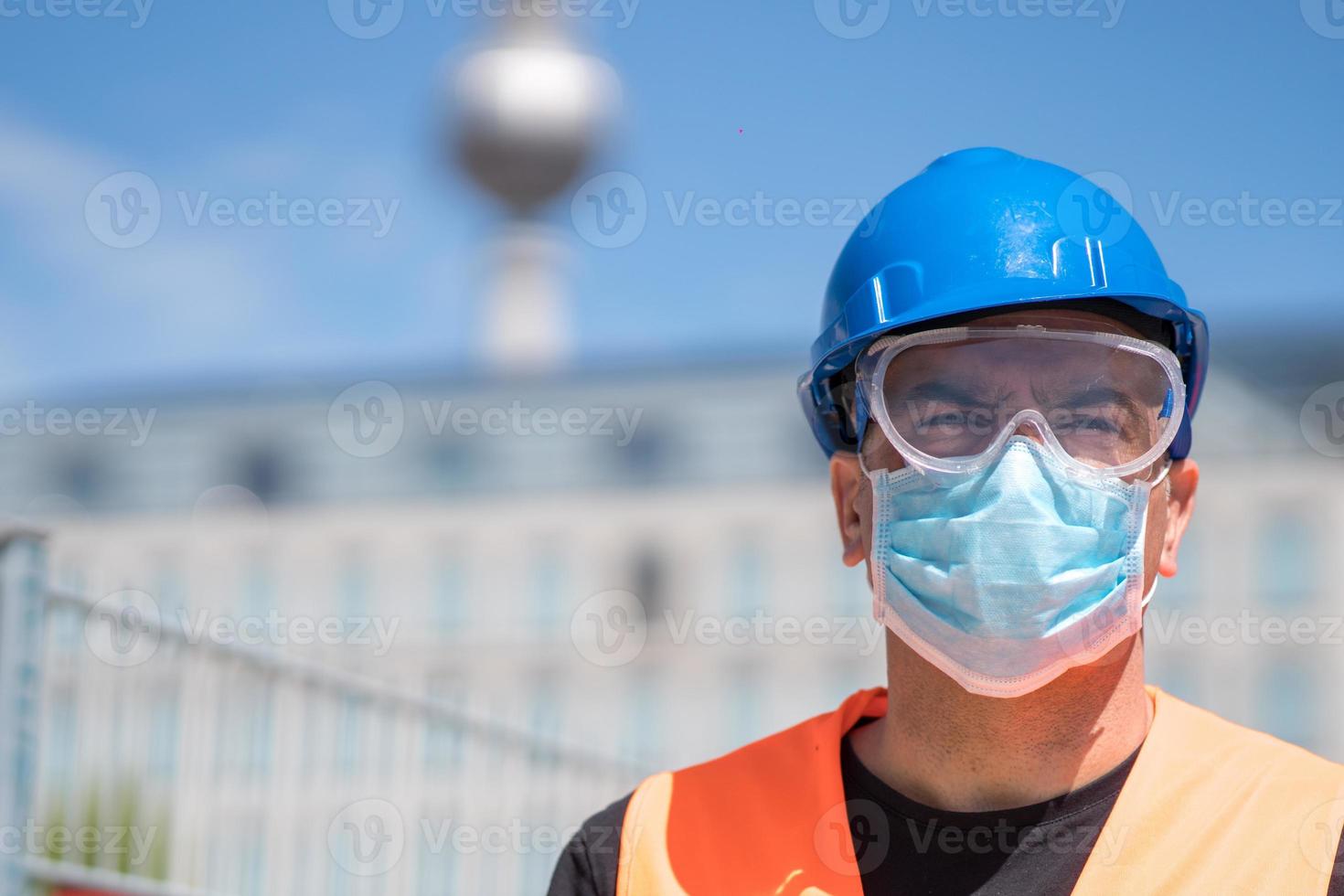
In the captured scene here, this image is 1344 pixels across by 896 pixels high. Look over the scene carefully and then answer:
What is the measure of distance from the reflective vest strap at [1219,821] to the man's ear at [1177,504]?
0.38 m

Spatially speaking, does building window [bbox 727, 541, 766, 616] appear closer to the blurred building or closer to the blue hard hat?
the blurred building

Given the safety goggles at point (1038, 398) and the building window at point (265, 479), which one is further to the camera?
the building window at point (265, 479)

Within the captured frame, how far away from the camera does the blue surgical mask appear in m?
2.63

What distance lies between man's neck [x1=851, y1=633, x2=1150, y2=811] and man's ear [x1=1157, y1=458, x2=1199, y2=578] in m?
0.26

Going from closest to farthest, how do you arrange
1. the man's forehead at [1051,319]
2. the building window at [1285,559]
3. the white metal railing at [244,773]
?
the man's forehead at [1051,319], the white metal railing at [244,773], the building window at [1285,559]

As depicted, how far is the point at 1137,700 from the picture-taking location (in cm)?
270

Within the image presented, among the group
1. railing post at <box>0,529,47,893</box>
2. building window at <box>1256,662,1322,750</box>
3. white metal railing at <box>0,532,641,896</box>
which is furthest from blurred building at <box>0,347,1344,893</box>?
railing post at <box>0,529,47,893</box>

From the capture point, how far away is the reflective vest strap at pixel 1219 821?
7.79 ft

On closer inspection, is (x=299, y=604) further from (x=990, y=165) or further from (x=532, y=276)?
(x=990, y=165)

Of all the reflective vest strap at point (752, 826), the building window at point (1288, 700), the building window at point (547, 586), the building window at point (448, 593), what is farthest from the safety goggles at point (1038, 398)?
the building window at point (448, 593)

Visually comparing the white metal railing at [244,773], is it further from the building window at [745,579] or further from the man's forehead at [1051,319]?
the building window at [745,579]

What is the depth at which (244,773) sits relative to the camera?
6137 mm

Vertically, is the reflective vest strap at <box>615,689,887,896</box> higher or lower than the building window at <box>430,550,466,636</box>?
higher

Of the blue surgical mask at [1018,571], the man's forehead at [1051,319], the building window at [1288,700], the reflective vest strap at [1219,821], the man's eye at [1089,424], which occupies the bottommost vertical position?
the building window at [1288,700]
